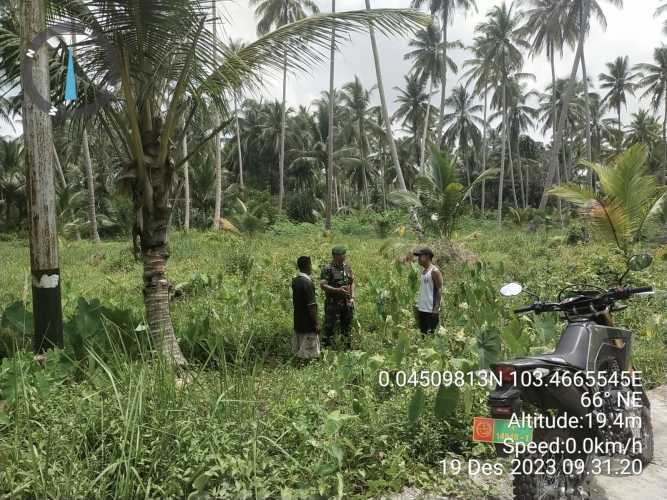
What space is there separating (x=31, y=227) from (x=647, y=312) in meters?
7.75

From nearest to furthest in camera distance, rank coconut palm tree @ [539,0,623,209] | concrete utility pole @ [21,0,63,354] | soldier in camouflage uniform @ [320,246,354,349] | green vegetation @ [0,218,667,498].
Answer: green vegetation @ [0,218,667,498]
concrete utility pole @ [21,0,63,354]
soldier in camouflage uniform @ [320,246,354,349]
coconut palm tree @ [539,0,623,209]

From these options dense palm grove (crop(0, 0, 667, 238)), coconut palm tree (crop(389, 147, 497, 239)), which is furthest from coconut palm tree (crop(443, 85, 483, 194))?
coconut palm tree (crop(389, 147, 497, 239))

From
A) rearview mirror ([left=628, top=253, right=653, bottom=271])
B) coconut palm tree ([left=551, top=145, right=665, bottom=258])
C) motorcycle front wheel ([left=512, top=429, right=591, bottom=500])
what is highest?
coconut palm tree ([left=551, top=145, right=665, bottom=258])

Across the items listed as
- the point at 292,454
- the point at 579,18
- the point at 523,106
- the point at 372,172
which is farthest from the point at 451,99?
the point at 292,454

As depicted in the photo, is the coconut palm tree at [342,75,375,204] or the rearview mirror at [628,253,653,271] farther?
the coconut palm tree at [342,75,375,204]

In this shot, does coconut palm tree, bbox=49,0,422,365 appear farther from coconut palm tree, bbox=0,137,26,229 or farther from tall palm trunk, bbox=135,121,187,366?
coconut palm tree, bbox=0,137,26,229

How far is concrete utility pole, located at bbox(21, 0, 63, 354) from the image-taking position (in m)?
4.28

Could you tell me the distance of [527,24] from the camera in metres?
26.8

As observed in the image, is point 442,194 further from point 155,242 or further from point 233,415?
point 233,415

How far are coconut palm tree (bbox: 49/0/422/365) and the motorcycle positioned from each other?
316 centimetres

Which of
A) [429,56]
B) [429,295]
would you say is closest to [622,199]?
[429,295]

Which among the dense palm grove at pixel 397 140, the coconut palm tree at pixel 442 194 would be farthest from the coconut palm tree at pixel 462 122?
the coconut palm tree at pixel 442 194

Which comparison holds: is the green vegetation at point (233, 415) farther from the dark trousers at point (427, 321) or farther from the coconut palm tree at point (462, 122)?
the coconut palm tree at point (462, 122)

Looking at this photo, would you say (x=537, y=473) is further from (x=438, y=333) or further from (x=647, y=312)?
(x=647, y=312)
